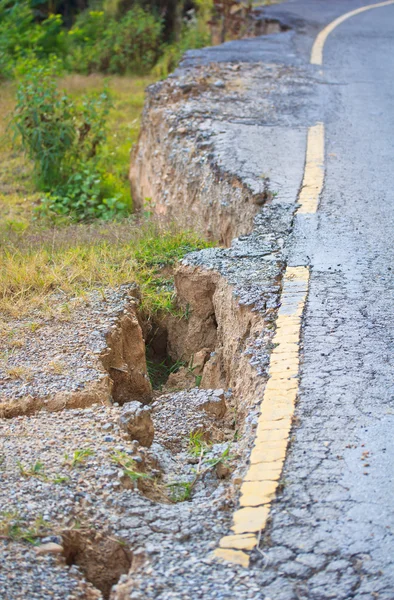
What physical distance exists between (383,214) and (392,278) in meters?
1.08

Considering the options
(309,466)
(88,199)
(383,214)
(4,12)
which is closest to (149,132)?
→ (88,199)

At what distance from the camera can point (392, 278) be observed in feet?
14.4

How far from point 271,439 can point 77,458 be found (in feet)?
2.62

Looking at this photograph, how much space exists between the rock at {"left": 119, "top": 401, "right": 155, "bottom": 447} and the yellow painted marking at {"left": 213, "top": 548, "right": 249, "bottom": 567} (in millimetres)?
958

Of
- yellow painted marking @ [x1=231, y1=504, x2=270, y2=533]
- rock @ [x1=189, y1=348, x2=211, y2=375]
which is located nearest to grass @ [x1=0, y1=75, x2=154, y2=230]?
rock @ [x1=189, y1=348, x2=211, y2=375]

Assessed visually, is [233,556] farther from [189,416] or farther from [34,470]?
[189,416]

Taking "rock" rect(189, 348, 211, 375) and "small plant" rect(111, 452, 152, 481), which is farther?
"rock" rect(189, 348, 211, 375)

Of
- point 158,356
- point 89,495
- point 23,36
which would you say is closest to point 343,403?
point 89,495

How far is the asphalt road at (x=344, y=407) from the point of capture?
8.10 ft

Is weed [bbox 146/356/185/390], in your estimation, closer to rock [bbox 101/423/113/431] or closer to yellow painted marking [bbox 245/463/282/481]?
rock [bbox 101/423/113/431]

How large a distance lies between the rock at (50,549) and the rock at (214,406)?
146 cm

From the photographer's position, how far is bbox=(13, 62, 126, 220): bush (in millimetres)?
9305

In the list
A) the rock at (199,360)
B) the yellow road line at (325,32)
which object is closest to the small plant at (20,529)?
the rock at (199,360)

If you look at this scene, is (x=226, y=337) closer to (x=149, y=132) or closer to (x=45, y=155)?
(x=149, y=132)
